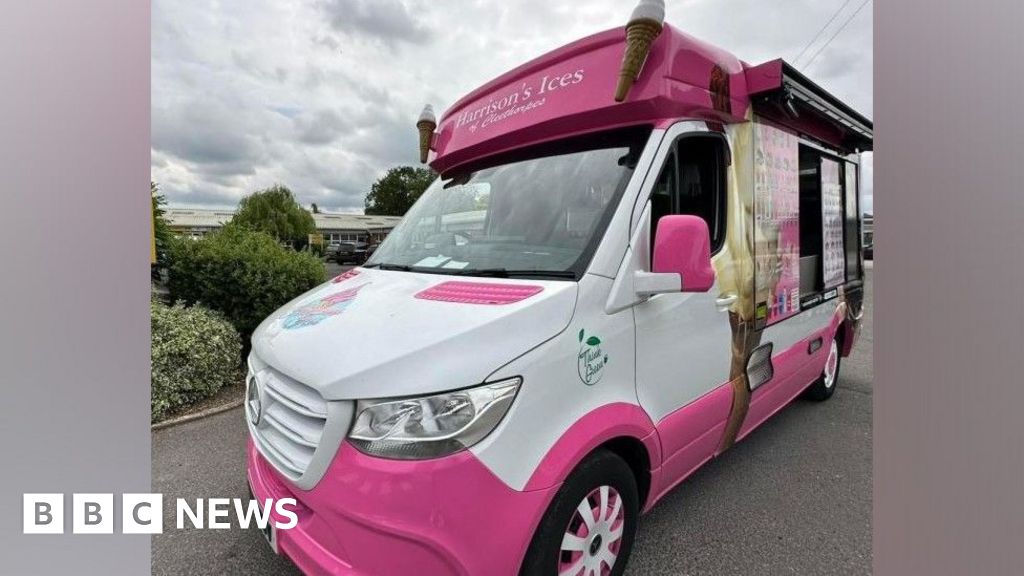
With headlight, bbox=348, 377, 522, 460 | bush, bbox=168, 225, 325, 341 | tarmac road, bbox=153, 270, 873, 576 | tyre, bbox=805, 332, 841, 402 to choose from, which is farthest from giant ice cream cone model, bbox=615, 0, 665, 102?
bush, bbox=168, 225, 325, 341

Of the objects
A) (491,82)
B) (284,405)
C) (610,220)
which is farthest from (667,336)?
(491,82)

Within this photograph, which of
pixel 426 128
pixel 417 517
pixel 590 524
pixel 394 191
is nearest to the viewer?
pixel 417 517

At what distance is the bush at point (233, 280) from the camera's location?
5.36 meters

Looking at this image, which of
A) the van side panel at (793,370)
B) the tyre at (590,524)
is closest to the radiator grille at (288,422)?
the tyre at (590,524)

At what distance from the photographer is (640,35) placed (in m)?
2.12

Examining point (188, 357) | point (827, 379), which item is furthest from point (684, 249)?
point (188, 357)

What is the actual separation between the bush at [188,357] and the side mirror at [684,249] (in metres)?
4.47

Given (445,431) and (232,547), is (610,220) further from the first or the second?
(232,547)

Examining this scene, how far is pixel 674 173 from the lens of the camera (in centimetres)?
231

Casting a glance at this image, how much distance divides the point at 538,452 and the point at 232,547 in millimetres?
1898

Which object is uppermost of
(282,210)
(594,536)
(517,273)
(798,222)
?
(282,210)

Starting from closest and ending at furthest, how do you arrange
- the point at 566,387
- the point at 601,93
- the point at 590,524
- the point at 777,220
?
the point at 566,387 < the point at 590,524 < the point at 601,93 < the point at 777,220

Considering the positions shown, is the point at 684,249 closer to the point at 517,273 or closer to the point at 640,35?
the point at 517,273

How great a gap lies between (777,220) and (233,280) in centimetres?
540
